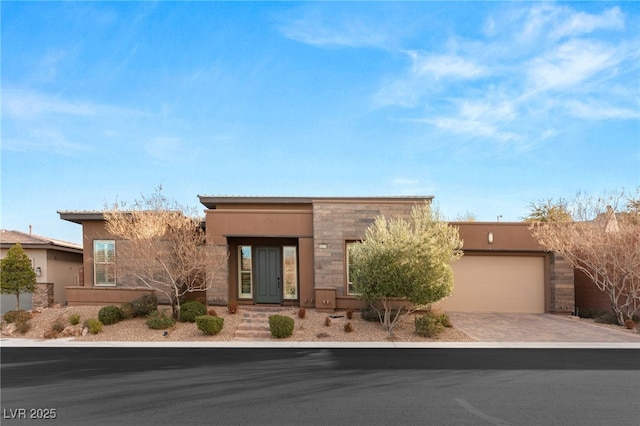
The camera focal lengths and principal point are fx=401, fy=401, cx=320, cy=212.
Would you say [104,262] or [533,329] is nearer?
[533,329]

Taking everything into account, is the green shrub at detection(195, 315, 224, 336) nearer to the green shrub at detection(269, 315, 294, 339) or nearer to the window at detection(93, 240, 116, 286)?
the green shrub at detection(269, 315, 294, 339)

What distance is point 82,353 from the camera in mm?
10492

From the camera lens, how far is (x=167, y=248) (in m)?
14.1

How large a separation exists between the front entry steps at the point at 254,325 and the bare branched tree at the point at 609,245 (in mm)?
10398

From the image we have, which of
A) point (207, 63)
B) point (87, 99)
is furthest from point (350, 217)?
point (87, 99)

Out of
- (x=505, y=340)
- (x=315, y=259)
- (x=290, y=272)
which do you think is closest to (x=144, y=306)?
(x=290, y=272)

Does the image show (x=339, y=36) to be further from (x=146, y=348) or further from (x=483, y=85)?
(x=146, y=348)

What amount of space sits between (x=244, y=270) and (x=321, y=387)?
31.1 feet

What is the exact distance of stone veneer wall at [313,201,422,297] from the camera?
14.9m

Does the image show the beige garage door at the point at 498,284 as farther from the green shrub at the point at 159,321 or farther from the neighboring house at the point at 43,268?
the neighboring house at the point at 43,268

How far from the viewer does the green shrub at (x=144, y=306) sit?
13922mm

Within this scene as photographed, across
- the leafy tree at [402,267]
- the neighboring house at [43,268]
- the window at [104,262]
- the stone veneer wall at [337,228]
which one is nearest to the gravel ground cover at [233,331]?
the leafy tree at [402,267]

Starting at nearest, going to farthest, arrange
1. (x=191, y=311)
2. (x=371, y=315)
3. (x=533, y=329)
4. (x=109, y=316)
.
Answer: (x=109, y=316) < (x=533, y=329) < (x=191, y=311) < (x=371, y=315)

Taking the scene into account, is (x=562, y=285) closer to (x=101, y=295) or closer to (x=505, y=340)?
→ (x=505, y=340)
